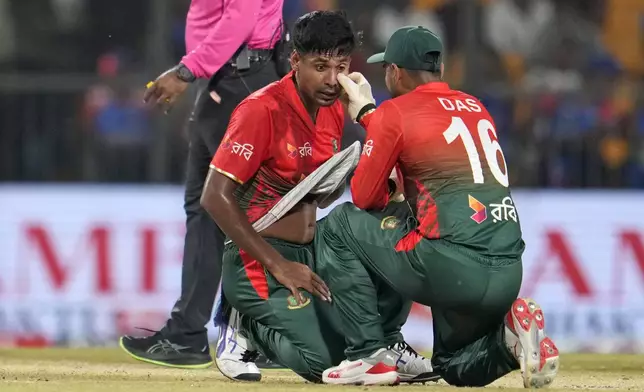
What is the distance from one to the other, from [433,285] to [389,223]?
0.30m

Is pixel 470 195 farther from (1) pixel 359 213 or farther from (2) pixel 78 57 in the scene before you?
(2) pixel 78 57

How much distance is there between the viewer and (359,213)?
518 centimetres

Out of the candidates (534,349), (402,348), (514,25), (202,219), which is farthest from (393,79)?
(514,25)

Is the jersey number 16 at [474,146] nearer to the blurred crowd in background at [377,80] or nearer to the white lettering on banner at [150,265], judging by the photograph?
the white lettering on banner at [150,265]

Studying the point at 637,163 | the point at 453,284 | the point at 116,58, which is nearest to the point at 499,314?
the point at 453,284

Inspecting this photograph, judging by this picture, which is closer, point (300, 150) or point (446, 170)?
point (446, 170)

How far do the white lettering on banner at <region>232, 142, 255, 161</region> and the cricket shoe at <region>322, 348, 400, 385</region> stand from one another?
0.87 m

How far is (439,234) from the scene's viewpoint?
4.98 m

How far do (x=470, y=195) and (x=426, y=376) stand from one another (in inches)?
32.7

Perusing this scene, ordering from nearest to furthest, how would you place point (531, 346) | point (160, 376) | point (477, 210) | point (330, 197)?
point (531, 346), point (477, 210), point (330, 197), point (160, 376)

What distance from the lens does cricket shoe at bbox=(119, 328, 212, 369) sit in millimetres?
6359

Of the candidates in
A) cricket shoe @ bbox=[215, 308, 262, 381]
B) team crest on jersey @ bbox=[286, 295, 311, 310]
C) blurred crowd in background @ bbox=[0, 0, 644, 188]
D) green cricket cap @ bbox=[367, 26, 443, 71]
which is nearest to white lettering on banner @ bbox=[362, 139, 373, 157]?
green cricket cap @ bbox=[367, 26, 443, 71]

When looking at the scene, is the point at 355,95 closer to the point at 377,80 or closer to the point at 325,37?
the point at 325,37

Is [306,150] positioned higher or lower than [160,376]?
higher
